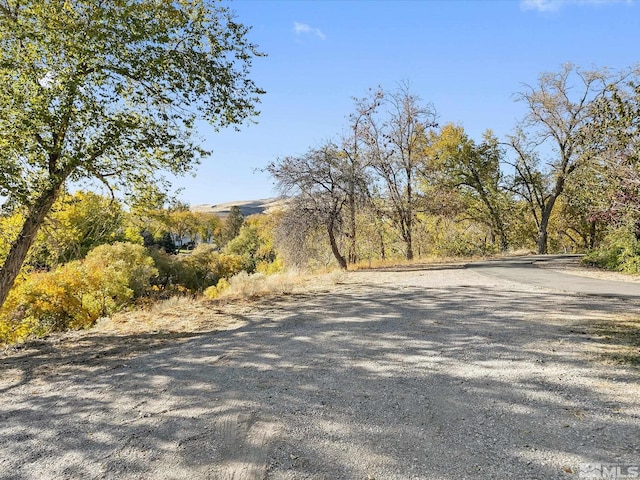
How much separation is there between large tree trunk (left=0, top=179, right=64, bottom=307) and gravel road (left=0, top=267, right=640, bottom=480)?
5.74 feet

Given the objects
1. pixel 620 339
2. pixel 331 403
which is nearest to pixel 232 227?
pixel 620 339

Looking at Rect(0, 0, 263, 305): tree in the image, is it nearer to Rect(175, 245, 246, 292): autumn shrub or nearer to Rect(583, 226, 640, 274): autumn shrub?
Rect(583, 226, 640, 274): autumn shrub

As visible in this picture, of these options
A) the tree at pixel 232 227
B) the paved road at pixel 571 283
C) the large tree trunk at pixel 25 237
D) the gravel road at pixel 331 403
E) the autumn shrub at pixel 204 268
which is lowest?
the autumn shrub at pixel 204 268

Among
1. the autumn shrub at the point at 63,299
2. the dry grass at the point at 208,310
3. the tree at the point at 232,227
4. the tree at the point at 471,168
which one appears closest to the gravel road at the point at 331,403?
the dry grass at the point at 208,310

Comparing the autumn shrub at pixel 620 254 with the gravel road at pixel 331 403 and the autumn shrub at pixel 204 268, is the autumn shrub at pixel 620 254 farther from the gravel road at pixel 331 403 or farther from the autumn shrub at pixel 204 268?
the autumn shrub at pixel 204 268

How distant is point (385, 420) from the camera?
3482 mm

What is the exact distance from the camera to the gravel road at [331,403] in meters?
2.90

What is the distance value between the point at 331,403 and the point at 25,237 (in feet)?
24.2

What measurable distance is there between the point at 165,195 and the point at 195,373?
568 cm

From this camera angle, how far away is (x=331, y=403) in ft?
12.7

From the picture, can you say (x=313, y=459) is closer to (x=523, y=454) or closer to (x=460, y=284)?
(x=523, y=454)

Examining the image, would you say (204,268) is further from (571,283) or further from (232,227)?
(571,283)

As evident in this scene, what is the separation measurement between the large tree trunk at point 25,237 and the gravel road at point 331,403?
1.75 meters

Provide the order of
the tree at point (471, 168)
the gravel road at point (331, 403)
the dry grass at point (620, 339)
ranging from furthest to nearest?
the tree at point (471, 168)
the dry grass at point (620, 339)
the gravel road at point (331, 403)
